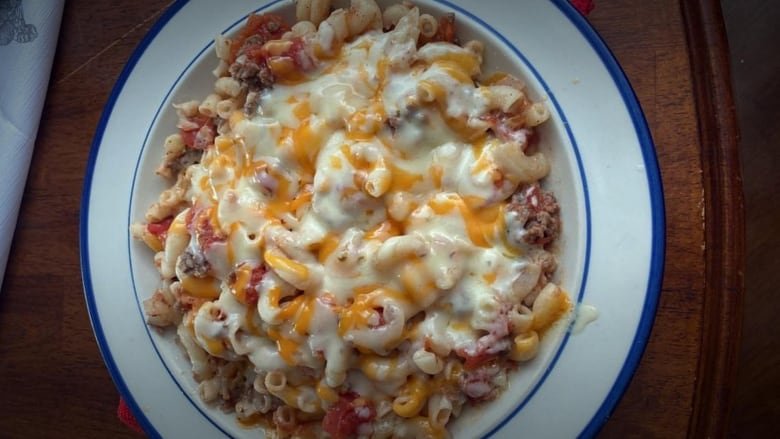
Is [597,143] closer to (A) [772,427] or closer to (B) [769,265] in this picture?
(B) [769,265]

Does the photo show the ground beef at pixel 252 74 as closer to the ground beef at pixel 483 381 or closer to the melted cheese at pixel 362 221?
the melted cheese at pixel 362 221

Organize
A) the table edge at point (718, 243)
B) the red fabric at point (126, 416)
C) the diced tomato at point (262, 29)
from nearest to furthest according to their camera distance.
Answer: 1. the table edge at point (718, 243)
2. the diced tomato at point (262, 29)
3. the red fabric at point (126, 416)

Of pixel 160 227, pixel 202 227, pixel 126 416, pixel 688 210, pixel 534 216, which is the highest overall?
A: pixel 688 210

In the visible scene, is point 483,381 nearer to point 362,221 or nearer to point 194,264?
point 362,221

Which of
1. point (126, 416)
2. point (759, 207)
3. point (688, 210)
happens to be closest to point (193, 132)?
point (126, 416)

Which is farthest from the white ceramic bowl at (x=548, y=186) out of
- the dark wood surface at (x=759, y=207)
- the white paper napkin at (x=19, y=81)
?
the dark wood surface at (x=759, y=207)

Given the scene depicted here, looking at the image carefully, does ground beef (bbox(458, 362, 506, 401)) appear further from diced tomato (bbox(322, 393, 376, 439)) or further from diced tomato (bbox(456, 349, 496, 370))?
diced tomato (bbox(322, 393, 376, 439))
